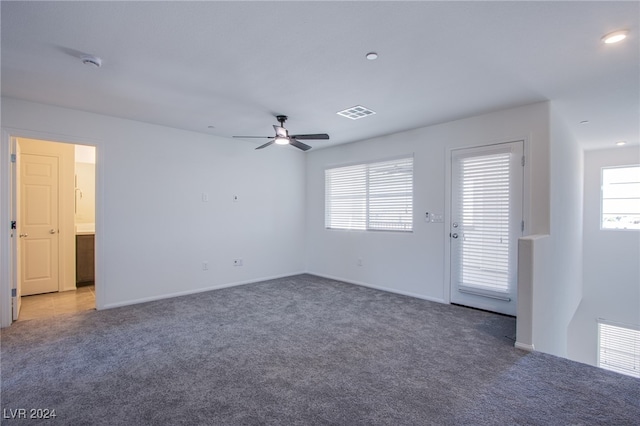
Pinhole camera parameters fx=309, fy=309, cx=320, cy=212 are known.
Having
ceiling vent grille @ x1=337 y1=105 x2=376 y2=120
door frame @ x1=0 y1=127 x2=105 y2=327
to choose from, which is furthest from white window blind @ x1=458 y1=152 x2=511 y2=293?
door frame @ x1=0 y1=127 x2=105 y2=327

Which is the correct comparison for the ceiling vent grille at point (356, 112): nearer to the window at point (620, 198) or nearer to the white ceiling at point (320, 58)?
the white ceiling at point (320, 58)

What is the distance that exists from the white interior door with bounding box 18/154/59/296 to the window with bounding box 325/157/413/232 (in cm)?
469

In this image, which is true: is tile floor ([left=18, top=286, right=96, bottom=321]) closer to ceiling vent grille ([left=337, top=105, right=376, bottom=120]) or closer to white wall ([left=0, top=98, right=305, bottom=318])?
white wall ([left=0, top=98, right=305, bottom=318])

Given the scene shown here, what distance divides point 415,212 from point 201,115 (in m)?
3.42

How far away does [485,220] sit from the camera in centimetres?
413

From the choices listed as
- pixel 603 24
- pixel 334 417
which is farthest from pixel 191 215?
pixel 603 24

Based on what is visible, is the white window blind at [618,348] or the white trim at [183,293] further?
the white window blind at [618,348]

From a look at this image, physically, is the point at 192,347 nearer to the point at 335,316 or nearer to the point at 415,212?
the point at 335,316

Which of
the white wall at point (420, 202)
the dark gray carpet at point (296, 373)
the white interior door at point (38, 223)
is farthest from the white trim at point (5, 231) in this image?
the white wall at point (420, 202)

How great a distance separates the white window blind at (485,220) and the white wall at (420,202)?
237 millimetres

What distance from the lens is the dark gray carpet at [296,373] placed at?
2.00 m

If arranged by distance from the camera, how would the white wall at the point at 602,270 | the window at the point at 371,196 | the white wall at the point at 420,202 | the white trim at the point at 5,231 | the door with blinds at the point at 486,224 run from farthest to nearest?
the white wall at the point at 602,270 < the window at the point at 371,196 < the door with blinds at the point at 486,224 < the white wall at the point at 420,202 < the white trim at the point at 5,231

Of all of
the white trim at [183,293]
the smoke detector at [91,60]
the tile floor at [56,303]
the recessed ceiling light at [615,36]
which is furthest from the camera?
the white trim at [183,293]

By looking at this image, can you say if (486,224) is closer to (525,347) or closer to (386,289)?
(525,347)
